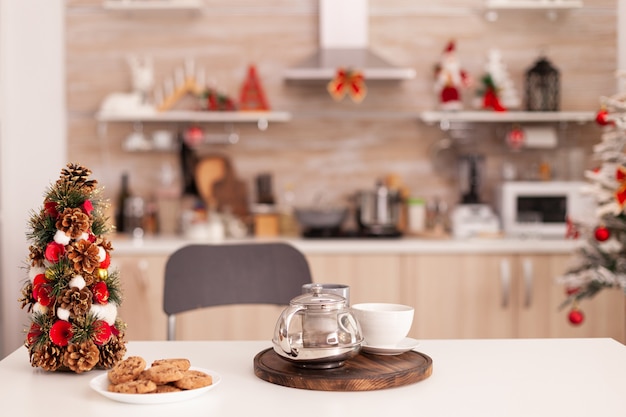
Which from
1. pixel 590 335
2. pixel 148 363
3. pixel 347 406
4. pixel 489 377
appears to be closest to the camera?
pixel 347 406

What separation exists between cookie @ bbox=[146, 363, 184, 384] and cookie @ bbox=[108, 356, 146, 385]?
2 centimetres

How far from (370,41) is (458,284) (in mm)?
1406

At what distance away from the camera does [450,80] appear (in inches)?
151

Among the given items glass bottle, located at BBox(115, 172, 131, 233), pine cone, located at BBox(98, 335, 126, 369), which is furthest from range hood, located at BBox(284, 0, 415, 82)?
pine cone, located at BBox(98, 335, 126, 369)

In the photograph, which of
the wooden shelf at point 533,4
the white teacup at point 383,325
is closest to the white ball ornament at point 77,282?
the white teacup at point 383,325

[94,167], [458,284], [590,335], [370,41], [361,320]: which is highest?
[370,41]

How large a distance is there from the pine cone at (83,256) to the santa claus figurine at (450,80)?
2.80 m

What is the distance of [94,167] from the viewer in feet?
13.2

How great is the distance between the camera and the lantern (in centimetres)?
391

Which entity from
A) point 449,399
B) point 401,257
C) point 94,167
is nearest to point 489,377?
point 449,399

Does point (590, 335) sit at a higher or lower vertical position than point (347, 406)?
lower

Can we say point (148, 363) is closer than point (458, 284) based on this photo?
Yes

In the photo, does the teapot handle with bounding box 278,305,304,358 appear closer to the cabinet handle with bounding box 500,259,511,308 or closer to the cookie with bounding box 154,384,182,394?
the cookie with bounding box 154,384,182,394

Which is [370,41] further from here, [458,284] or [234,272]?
[234,272]
